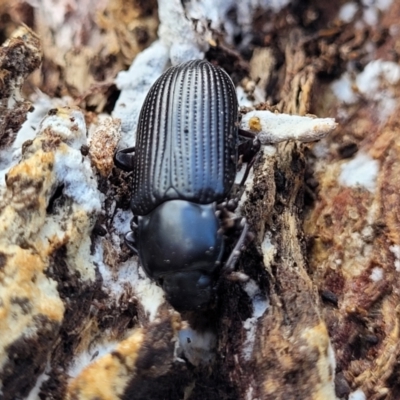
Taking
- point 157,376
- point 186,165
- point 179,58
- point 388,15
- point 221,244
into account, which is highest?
point 388,15

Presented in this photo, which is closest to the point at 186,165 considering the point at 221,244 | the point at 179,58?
the point at 221,244

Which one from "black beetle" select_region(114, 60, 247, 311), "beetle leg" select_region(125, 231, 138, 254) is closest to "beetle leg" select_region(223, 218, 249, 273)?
"black beetle" select_region(114, 60, 247, 311)

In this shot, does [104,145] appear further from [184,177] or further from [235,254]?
[235,254]

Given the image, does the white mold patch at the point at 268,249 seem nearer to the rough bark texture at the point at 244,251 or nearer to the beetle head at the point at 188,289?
the rough bark texture at the point at 244,251

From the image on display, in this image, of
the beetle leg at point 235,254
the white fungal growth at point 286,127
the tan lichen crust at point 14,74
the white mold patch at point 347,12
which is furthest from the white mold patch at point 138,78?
the white mold patch at point 347,12

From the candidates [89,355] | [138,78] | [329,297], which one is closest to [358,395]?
[329,297]

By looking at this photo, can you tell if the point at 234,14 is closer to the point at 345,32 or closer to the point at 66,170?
the point at 345,32

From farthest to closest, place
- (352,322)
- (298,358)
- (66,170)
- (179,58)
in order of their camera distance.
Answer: (179,58) < (352,322) < (66,170) < (298,358)
